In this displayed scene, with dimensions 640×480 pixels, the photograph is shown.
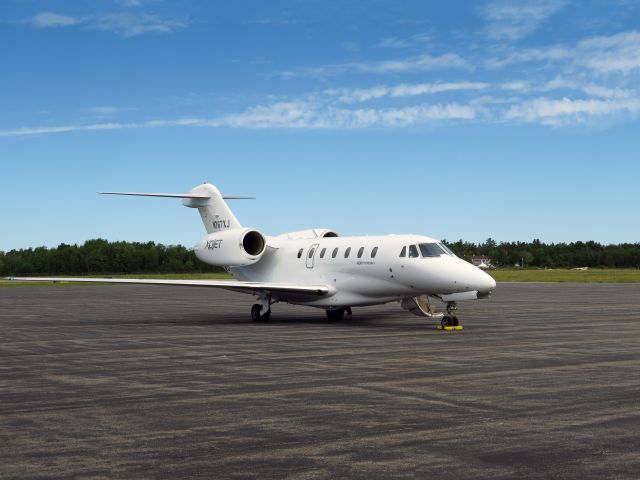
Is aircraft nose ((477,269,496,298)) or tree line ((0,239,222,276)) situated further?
tree line ((0,239,222,276))

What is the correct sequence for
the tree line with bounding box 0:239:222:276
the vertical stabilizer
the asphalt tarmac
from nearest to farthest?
the asphalt tarmac < the vertical stabilizer < the tree line with bounding box 0:239:222:276

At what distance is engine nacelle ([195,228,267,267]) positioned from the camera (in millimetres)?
27141

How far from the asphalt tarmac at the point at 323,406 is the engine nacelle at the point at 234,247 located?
784 centimetres

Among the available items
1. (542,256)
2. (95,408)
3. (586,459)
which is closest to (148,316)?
(95,408)

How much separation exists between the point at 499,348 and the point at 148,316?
53.6ft

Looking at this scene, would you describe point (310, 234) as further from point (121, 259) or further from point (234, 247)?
point (121, 259)

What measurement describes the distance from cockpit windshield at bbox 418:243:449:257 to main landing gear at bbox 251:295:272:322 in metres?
5.65

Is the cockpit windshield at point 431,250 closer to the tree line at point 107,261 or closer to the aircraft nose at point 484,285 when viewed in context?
the aircraft nose at point 484,285

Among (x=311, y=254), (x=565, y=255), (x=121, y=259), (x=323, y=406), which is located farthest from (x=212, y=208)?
(x=565, y=255)

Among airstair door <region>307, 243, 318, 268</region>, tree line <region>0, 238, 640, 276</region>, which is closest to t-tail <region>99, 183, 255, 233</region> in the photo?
airstair door <region>307, 243, 318, 268</region>

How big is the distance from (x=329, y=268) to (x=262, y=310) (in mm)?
2594

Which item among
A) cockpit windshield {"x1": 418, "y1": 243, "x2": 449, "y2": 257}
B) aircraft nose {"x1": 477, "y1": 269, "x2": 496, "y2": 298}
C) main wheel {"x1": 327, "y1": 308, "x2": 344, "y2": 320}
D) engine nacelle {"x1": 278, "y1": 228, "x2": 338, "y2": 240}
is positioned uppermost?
engine nacelle {"x1": 278, "y1": 228, "x2": 338, "y2": 240}

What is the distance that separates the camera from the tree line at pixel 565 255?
167m

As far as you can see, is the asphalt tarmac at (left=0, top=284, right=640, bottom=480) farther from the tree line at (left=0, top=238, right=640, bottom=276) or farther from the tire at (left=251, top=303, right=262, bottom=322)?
the tree line at (left=0, top=238, right=640, bottom=276)
